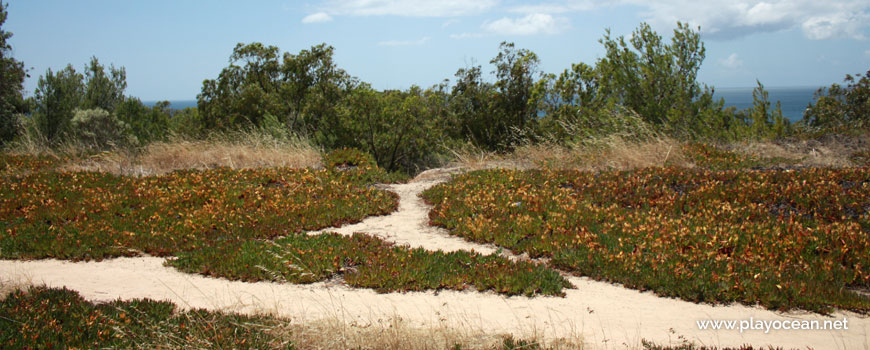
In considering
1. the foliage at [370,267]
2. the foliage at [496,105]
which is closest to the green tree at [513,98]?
the foliage at [496,105]

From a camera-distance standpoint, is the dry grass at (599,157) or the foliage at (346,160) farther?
the foliage at (346,160)

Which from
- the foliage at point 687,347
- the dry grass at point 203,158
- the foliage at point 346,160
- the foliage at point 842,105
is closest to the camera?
the foliage at point 687,347

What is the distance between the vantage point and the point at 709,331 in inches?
201

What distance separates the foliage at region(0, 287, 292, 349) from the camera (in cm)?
464

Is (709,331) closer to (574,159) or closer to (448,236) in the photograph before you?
(448,236)

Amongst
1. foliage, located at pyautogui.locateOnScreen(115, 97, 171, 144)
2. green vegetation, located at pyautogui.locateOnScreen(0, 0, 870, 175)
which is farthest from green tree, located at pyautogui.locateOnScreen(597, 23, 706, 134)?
foliage, located at pyautogui.locateOnScreen(115, 97, 171, 144)

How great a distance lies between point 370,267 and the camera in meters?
6.72

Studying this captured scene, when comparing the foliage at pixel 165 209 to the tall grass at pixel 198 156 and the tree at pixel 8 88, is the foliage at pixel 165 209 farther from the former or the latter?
the tree at pixel 8 88

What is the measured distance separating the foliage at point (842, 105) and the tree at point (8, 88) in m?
32.9

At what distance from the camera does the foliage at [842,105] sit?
25.2m

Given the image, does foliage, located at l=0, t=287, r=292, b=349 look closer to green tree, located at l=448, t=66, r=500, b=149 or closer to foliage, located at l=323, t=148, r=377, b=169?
foliage, located at l=323, t=148, r=377, b=169

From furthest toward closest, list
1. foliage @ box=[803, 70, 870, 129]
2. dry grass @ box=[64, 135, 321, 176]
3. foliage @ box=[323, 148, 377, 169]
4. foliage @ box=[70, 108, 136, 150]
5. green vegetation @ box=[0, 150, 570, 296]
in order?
foliage @ box=[803, 70, 870, 129] < foliage @ box=[70, 108, 136, 150] < dry grass @ box=[64, 135, 321, 176] < foliage @ box=[323, 148, 377, 169] < green vegetation @ box=[0, 150, 570, 296]

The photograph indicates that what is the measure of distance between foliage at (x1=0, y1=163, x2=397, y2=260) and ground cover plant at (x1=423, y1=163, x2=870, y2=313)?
209 centimetres

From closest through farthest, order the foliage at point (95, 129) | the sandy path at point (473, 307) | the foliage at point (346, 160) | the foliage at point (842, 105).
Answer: the sandy path at point (473, 307)
the foliage at point (346, 160)
the foliage at point (95, 129)
the foliage at point (842, 105)
